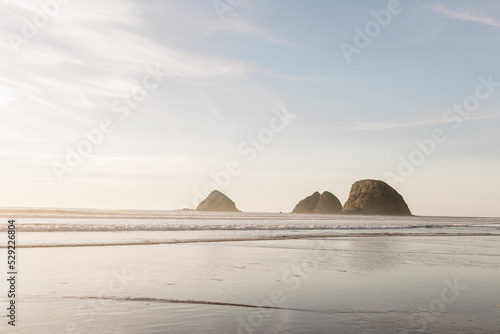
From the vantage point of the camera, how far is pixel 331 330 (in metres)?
7.65

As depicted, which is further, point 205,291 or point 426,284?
point 426,284

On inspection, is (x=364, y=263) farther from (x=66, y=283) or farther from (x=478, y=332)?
(x=66, y=283)

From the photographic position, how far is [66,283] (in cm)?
1254

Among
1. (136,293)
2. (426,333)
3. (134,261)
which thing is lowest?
(426,333)

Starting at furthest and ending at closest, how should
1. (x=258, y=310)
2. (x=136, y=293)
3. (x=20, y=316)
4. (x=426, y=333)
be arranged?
(x=136, y=293) < (x=258, y=310) < (x=20, y=316) < (x=426, y=333)

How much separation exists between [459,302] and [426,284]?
2570mm

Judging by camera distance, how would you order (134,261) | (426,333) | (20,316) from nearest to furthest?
(426,333) → (20,316) → (134,261)

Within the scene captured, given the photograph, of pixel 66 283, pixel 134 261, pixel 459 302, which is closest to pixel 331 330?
pixel 459 302

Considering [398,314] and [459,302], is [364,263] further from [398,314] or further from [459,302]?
[398,314]

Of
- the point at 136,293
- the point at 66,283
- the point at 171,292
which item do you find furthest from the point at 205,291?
the point at 66,283

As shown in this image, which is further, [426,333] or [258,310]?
[258,310]

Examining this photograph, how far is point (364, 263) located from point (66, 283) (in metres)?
12.6

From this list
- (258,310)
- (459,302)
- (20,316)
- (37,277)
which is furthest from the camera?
(37,277)

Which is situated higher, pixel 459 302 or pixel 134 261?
pixel 134 261
